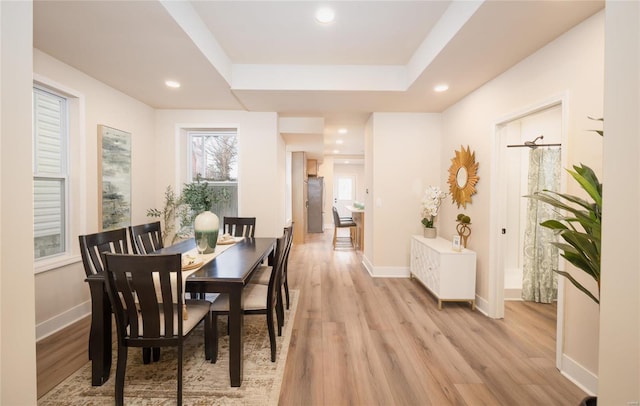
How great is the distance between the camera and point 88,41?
2.19 meters

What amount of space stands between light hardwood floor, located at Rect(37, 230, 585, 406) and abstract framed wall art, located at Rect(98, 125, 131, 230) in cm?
119

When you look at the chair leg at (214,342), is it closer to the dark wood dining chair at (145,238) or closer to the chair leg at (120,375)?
the chair leg at (120,375)

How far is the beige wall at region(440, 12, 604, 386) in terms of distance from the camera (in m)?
1.79

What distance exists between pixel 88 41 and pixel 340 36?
2.14m

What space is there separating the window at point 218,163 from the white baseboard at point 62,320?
196 cm

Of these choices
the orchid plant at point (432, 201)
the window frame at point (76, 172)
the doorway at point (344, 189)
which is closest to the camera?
the window frame at point (76, 172)

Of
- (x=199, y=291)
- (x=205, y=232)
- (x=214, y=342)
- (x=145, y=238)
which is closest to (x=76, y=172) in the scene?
(x=145, y=238)

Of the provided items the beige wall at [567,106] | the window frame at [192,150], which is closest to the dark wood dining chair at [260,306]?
the beige wall at [567,106]

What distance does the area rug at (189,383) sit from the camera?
5.50 feet

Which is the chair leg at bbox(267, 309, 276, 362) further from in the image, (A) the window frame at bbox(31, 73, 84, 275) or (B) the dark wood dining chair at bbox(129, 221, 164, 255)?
(A) the window frame at bbox(31, 73, 84, 275)

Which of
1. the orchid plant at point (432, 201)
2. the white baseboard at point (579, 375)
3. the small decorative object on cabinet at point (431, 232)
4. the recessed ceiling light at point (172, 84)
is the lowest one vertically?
the white baseboard at point (579, 375)

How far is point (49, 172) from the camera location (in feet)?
8.43

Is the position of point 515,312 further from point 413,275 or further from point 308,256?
point 308,256

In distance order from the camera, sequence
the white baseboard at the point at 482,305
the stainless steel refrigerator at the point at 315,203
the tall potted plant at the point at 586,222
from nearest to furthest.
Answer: the tall potted plant at the point at 586,222 < the white baseboard at the point at 482,305 < the stainless steel refrigerator at the point at 315,203
